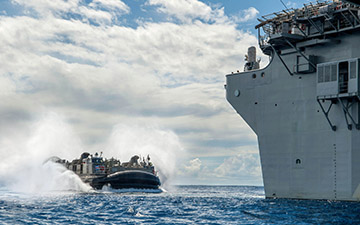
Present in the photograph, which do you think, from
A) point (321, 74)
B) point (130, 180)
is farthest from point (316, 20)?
point (130, 180)

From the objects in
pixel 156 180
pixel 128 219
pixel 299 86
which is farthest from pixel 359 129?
pixel 156 180

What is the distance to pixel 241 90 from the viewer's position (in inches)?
1324

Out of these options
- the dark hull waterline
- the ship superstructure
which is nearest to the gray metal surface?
the ship superstructure

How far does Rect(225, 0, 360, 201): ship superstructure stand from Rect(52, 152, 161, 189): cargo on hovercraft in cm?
2630

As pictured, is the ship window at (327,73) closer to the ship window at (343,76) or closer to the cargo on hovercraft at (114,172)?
the ship window at (343,76)

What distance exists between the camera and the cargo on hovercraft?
185ft

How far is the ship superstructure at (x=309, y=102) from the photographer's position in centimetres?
2772

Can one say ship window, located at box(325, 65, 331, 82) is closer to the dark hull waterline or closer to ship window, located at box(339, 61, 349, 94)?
ship window, located at box(339, 61, 349, 94)

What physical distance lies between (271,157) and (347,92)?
22.6ft

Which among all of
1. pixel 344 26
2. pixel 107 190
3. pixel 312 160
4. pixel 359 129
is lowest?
pixel 107 190

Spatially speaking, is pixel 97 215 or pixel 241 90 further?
pixel 241 90

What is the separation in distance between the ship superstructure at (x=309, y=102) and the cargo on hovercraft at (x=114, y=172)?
2630 centimetres

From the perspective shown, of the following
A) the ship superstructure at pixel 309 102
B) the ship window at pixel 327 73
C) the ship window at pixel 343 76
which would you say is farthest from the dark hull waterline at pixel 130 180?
the ship window at pixel 343 76

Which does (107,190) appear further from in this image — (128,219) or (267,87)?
(128,219)
